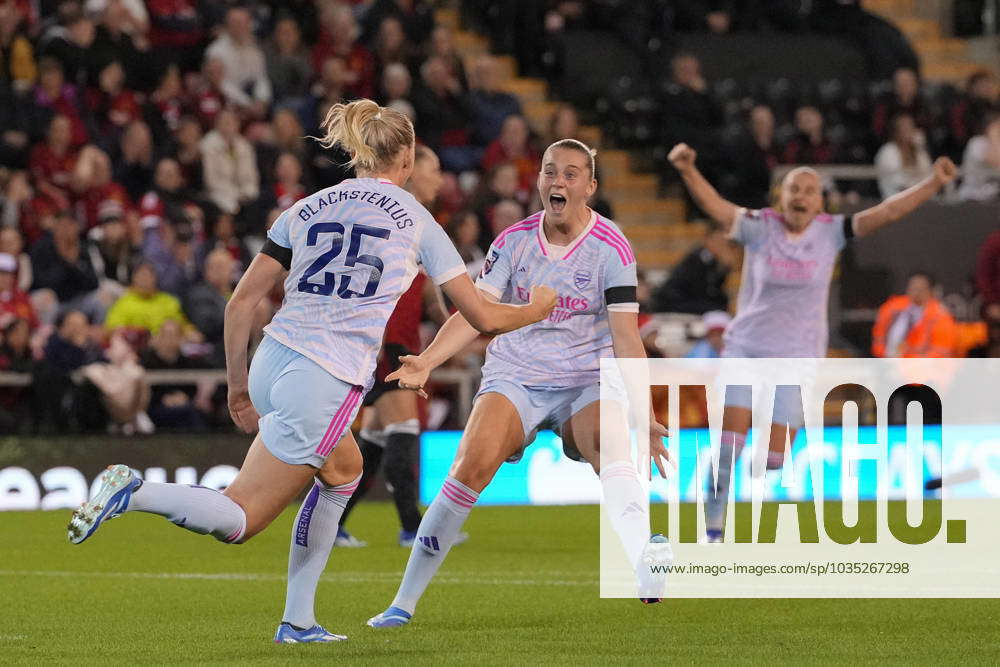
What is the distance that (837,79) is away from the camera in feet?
74.0

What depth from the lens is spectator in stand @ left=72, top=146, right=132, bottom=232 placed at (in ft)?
56.2

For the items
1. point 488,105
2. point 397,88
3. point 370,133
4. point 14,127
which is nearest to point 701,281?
point 488,105

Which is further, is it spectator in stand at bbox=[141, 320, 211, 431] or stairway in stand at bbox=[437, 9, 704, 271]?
stairway in stand at bbox=[437, 9, 704, 271]

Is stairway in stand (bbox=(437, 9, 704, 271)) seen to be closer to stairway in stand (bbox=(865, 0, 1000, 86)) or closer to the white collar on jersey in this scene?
stairway in stand (bbox=(865, 0, 1000, 86))

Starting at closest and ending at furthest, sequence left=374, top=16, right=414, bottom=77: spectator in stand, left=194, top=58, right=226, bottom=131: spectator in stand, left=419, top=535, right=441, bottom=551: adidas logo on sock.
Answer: left=419, top=535, right=441, bottom=551: adidas logo on sock, left=194, top=58, right=226, bottom=131: spectator in stand, left=374, top=16, right=414, bottom=77: spectator in stand

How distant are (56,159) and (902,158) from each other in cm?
878

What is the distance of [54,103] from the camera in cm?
1778

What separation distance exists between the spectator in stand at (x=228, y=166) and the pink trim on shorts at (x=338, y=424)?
11.2 metres

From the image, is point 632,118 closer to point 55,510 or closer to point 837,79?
point 837,79

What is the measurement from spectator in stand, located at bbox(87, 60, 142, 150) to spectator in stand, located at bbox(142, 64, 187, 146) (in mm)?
124

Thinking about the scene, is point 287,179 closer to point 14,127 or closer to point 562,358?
point 14,127

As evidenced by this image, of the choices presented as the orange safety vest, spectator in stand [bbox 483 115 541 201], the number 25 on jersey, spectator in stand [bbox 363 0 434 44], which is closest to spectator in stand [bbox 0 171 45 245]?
spectator in stand [bbox 483 115 541 201]

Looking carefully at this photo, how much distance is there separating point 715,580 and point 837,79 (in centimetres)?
1377

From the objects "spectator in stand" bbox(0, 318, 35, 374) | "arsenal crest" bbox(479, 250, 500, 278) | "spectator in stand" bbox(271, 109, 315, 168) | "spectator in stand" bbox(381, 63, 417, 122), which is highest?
"arsenal crest" bbox(479, 250, 500, 278)
